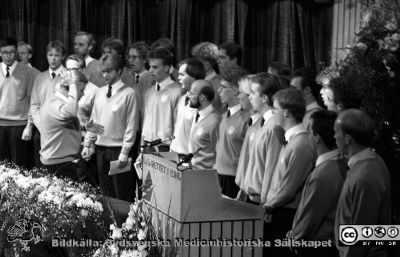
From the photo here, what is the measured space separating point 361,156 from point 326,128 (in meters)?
0.41

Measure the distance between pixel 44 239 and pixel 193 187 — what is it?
2.96 feet

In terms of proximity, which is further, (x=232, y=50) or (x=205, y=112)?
(x=232, y=50)

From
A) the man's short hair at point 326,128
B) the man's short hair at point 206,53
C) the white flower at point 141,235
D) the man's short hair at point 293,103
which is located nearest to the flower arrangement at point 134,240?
the white flower at point 141,235

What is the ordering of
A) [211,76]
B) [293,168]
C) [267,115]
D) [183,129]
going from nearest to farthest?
1. [293,168]
2. [267,115]
3. [183,129]
4. [211,76]

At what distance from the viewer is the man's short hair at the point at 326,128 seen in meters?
Result: 3.98

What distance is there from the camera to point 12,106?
777 centimetres

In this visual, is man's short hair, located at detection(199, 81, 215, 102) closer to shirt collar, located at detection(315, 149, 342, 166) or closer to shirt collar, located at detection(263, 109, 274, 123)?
shirt collar, located at detection(263, 109, 274, 123)

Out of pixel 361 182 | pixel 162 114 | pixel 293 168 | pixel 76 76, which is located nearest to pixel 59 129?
pixel 76 76

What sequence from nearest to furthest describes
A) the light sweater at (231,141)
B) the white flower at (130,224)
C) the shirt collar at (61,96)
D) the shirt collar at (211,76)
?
the white flower at (130,224) → the light sweater at (231,141) → the shirt collar at (61,96) → the shirt collar at (211,76)

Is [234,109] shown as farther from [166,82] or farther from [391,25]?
[391,25]

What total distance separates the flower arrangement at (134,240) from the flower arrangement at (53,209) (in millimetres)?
323

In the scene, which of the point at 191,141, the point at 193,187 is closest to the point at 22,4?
the point at 191,141

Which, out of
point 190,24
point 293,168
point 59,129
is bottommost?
point 59,129

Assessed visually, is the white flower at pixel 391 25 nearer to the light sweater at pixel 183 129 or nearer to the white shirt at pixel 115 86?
the light sweater at pixel 183 129
